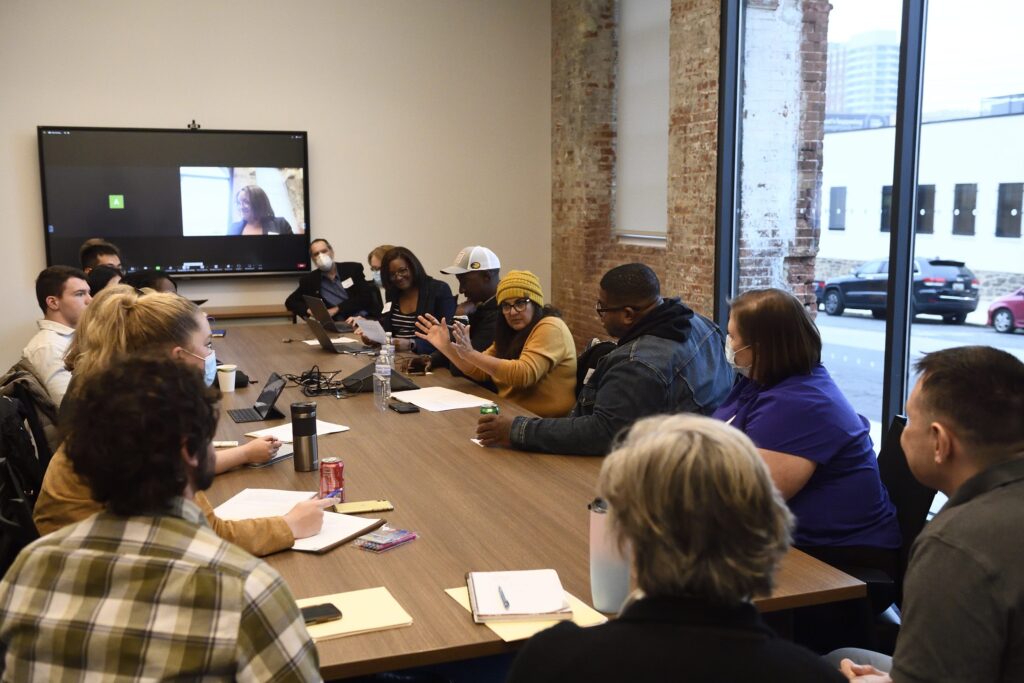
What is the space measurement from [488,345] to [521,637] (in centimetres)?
304

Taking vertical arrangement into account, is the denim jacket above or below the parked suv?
below

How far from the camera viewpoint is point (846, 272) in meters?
5.30

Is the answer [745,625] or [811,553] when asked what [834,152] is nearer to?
[811,553]

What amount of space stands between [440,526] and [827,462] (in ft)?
3.35

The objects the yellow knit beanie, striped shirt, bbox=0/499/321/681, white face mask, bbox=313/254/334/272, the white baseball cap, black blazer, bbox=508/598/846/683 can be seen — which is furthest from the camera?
white face mask, bbox=313/254/334/272

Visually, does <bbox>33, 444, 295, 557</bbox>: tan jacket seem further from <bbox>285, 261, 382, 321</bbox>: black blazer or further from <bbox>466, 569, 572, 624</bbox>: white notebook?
<bbox>285, 261, 382, 321</bbox>: black blazer

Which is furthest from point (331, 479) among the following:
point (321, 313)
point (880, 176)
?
point (880, 176)

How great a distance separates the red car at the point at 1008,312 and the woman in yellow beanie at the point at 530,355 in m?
1.89

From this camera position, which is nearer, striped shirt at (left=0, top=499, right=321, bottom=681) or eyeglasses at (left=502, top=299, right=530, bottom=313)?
striped shirt at (left=0, top=499, right=321, bottom=681)

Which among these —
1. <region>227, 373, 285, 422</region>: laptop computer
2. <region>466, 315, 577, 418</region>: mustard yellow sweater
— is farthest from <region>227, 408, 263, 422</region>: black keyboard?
<region>466, 315, 577, 418</region>: mustard yellow sweater

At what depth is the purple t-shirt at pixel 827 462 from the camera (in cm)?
246

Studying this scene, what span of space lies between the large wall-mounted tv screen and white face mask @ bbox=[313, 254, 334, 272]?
78 cm

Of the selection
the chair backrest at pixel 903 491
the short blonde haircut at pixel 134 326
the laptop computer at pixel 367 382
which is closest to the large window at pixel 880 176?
the chair backrest at pixel 903 491

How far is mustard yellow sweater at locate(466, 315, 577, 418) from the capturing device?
3.86 m
